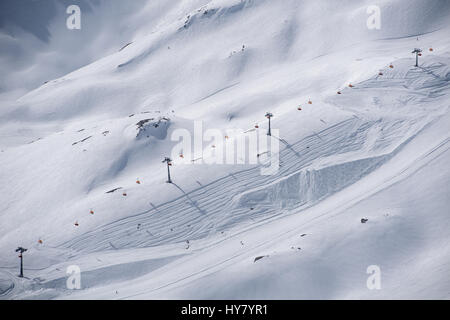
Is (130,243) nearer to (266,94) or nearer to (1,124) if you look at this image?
(266,94)

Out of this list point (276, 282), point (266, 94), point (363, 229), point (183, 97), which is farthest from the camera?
point (183, 97)

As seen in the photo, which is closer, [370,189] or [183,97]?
[370,189]

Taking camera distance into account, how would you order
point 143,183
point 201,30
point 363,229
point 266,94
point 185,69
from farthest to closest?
point 201,30 → point 185,69 → point 266,94 → point 143,183 → point 363,229

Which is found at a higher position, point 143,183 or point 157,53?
point 157,53

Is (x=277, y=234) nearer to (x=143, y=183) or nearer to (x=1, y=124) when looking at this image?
(x=143, y=183)
